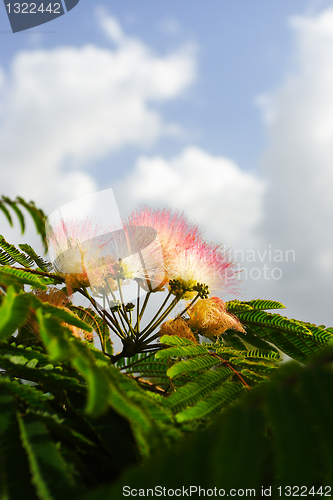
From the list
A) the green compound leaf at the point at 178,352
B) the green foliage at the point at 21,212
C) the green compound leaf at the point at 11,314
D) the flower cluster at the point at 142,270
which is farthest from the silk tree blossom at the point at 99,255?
the green compound leaf at the point at 11,314

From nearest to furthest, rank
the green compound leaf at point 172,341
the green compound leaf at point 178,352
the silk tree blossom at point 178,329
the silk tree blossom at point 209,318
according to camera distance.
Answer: the green compound leaf at point 178,352
the green compound leaf at point 172,341
the silk tree blossom at point 178,329
the silk tree blossom at point 209,318

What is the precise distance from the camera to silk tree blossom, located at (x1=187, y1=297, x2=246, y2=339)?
184cm

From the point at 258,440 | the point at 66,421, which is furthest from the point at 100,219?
the point at 258,440

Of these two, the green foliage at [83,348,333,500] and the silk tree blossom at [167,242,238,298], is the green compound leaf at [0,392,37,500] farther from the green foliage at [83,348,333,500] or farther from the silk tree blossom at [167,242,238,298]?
the silk tree blossom at [167,242,238,298]

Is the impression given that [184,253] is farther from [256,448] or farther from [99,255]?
[256,448]

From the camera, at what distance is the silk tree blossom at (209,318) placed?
1839mm

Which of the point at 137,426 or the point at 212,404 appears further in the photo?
the point at 212,404

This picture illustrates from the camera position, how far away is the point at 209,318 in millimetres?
1836

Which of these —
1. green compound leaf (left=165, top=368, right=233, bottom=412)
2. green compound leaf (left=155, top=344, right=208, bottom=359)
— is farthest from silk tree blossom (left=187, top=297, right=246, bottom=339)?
green compound leaf (left=165, top=368, right=233, bottom=412)

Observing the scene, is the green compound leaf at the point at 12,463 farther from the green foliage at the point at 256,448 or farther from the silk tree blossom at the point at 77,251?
the silk tree blossom at the point at 77,251
